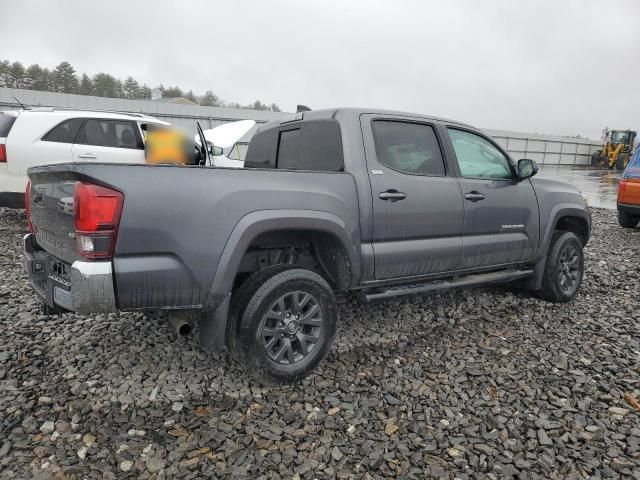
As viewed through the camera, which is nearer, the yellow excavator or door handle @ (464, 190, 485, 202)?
door handle @ (464, 190, 485, 202)

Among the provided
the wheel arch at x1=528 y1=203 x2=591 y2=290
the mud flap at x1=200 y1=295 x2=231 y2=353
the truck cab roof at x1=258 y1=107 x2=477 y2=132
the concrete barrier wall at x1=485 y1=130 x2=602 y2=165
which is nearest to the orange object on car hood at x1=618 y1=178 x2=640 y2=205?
the wheel arch at x1=528 y1=203 x2=591 y2=290

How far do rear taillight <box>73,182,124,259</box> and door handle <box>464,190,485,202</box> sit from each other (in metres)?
2.65

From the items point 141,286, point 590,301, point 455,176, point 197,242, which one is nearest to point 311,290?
point 197,242

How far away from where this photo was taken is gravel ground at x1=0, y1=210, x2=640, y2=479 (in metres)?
2.16

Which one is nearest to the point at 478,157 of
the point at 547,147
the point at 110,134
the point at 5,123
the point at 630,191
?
the point at 110,134

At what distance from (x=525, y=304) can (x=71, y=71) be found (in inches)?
2287

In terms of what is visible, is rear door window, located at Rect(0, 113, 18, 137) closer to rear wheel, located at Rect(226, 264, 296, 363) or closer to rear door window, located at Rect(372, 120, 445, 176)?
rear wheel, located at Rect(226, 264, 296, 363)

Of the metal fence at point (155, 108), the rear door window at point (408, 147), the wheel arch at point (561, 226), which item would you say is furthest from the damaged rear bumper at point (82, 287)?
the metal fence at point (155, 108)

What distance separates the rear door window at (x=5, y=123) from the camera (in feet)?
19.8

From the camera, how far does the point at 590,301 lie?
4641mm

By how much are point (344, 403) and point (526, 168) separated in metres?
2.78

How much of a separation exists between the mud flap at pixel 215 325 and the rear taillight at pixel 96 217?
670 mm

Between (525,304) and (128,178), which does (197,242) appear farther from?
(525,304)

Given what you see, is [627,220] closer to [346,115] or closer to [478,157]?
[478,157]
